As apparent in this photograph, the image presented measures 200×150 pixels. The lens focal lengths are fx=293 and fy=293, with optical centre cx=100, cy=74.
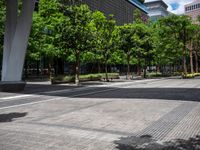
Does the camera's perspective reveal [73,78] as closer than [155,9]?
Yes

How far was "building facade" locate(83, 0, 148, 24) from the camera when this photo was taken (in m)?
72.9

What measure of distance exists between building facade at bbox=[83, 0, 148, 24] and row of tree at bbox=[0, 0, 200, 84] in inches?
892

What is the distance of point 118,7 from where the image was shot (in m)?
88.6

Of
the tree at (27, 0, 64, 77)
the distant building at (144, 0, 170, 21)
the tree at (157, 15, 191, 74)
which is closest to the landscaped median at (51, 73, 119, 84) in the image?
the tree at (27, 0, 64, 77)

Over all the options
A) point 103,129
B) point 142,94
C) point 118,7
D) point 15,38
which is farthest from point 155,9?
point 103,129

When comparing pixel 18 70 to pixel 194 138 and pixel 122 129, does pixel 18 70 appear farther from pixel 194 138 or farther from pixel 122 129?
pixel 194 138

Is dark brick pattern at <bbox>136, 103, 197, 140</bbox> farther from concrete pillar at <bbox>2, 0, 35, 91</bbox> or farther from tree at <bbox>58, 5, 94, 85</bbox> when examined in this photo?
tree at <bbox>58, 5, 94, 85</bbox>

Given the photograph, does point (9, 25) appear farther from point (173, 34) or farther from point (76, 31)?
point (173, 34)

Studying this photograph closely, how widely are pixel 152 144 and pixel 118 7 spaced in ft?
278

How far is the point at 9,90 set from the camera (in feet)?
74.8

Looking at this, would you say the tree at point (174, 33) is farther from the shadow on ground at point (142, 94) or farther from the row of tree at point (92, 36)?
the shadow on ground at point (142, 94)

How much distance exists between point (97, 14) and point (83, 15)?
35.8 feet

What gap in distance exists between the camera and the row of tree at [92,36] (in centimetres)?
3112

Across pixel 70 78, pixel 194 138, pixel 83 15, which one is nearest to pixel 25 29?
pixel 83 15
